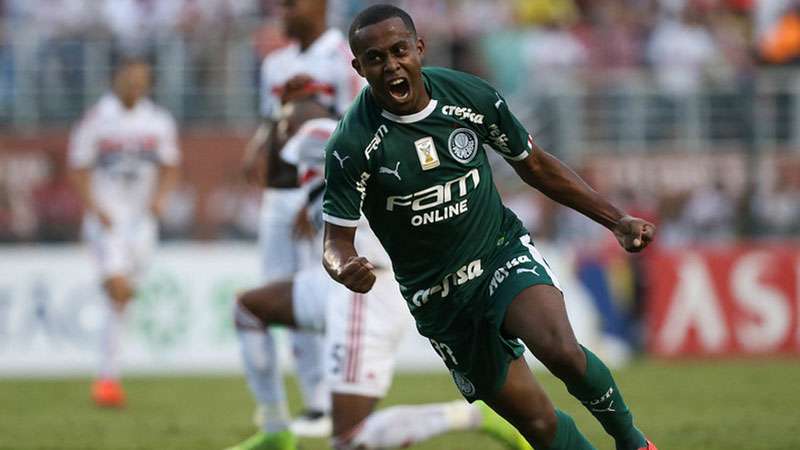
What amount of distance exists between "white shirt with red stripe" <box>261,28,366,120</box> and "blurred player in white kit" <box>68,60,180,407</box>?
432 centimetres

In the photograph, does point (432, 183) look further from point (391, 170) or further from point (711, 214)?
point (711, 214)

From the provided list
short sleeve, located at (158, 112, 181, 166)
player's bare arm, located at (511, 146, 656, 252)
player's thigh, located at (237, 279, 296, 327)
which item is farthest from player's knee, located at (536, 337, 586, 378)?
short sleeve, located at (158, 112, 181, 166)

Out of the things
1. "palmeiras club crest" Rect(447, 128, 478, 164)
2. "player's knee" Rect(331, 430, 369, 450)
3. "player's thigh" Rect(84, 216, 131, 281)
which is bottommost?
"player's thigh" Rect(84, 216, 131, 281)

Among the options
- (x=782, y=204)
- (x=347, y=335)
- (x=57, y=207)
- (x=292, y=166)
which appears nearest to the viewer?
(x=347, y=335)

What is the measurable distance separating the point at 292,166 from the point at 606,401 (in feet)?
12.0

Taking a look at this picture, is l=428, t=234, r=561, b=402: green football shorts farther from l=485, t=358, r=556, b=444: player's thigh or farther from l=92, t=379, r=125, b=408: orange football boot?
l=92, t=379, r=125, b=408: orange football boot

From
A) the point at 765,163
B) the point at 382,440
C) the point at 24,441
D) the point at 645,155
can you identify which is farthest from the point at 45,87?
the point at 382,440

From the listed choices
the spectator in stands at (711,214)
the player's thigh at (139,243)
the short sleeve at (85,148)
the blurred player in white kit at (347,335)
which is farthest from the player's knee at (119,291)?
the spectator in stands at (711,214)

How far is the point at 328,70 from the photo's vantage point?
29.1ft

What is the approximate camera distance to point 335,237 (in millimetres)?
6078


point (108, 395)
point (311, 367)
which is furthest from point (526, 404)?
point (108, 395)

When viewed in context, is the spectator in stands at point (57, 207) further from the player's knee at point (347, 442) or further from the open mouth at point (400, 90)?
the open mouth at point (400, 90)

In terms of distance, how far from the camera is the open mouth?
5914mm

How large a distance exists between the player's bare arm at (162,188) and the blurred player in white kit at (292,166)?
3.39 m
